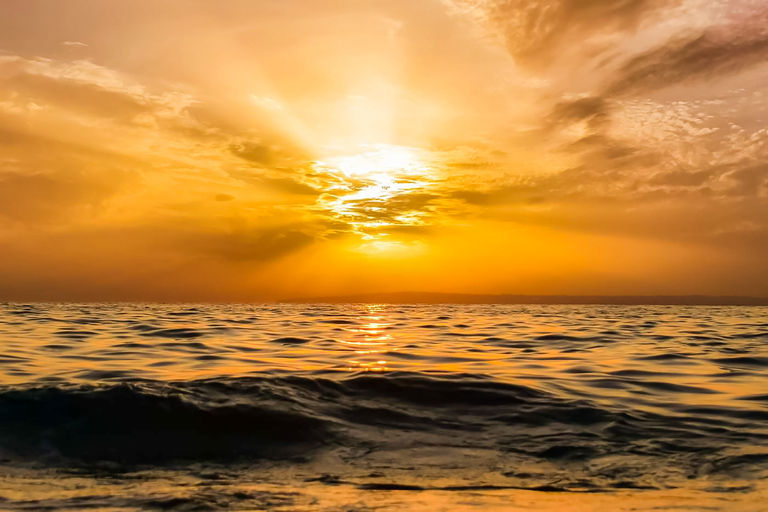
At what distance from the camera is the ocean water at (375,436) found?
17.0ft

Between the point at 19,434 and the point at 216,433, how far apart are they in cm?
231

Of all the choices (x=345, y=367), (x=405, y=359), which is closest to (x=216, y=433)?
(x=345, y=367)

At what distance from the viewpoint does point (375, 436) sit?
7500 mm

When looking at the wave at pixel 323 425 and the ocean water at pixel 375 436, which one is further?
the wave at pixel 323 425

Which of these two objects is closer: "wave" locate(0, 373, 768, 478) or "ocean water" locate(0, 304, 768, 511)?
"ocean water" locate(0, 304, 768, 511)

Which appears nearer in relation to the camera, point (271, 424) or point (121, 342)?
point (271, 424)

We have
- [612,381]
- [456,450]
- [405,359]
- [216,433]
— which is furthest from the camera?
[405,359]

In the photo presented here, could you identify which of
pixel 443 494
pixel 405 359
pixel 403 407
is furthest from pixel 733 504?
pixel 405 359

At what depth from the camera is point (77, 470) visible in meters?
6.02

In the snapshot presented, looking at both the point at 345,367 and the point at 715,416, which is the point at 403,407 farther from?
the point at 715,416

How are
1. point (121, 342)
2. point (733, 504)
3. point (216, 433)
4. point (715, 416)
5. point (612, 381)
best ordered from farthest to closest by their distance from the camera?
point (121, 342) → point (612, 381) → point (715, 416) → point (216, 433) → point (733, 504)

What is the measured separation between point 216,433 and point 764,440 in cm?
663

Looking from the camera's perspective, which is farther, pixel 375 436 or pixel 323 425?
pixel 323 425

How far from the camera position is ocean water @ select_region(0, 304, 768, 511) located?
204 inches
